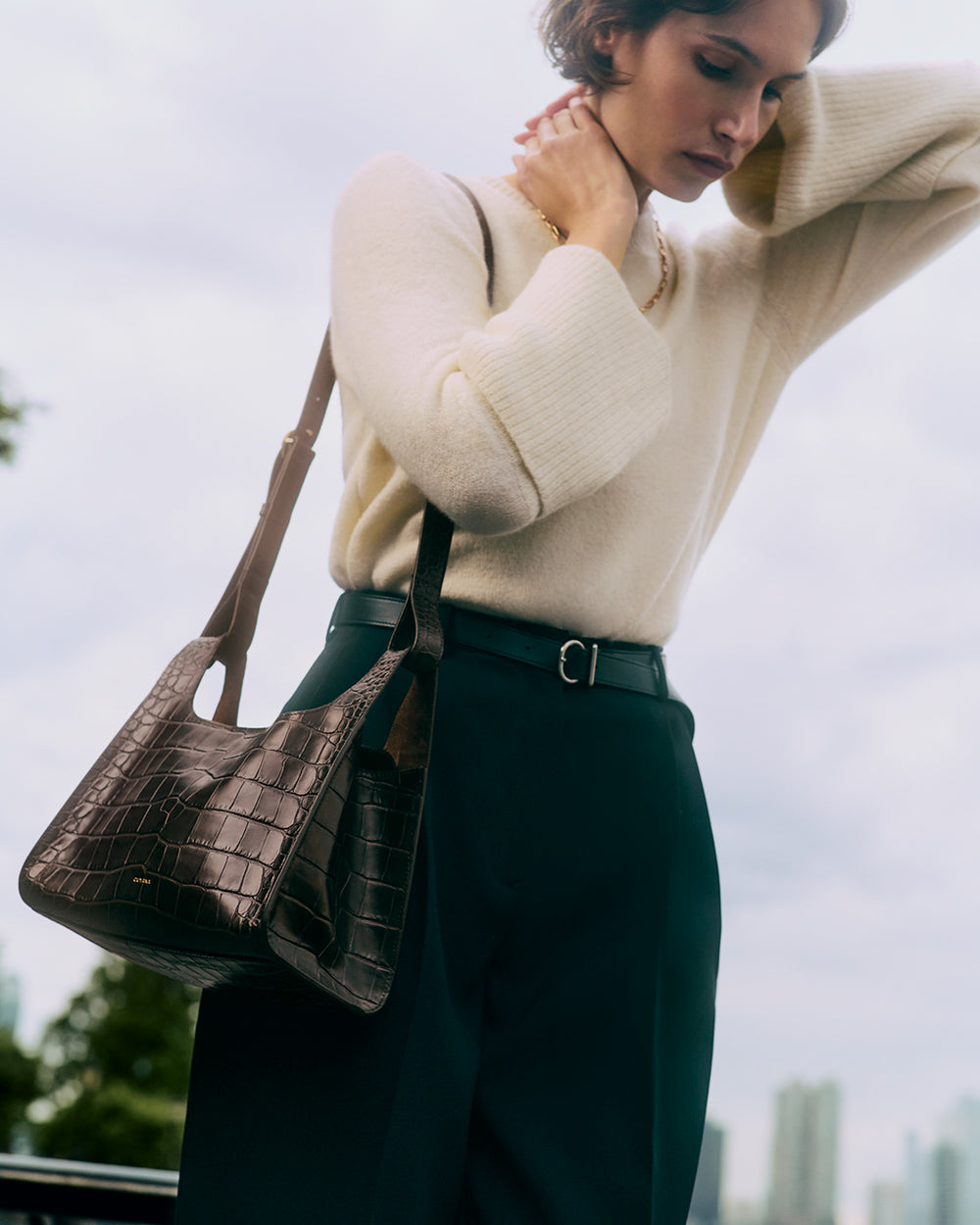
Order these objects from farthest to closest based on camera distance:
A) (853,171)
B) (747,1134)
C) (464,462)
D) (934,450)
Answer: (934,450) → (747,1134) → (853,171) → (464,462)

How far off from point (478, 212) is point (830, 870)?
25851 millimetres

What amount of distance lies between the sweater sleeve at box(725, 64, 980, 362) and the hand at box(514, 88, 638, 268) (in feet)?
0.58

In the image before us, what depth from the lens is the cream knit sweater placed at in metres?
0.69

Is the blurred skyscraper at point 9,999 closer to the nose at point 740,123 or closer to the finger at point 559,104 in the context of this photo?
the finger at point 559,104

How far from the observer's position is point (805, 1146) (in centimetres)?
744

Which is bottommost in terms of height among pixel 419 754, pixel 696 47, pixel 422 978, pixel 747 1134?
pixel 747 1134

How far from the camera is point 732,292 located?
0.98m

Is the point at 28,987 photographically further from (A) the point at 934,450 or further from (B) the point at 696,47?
(A) the point at 934,450

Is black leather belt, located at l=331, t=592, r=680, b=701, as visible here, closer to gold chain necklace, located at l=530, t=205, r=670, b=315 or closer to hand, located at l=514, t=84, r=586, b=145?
gold chain necklace, located at l=530, t=205, r=670, b=315

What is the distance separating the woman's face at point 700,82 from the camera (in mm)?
822

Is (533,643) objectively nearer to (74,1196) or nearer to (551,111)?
(551,111)

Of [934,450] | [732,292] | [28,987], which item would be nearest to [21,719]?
[28,987]

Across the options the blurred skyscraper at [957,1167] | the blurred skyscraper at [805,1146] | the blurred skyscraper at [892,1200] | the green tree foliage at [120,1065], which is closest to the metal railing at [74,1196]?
the blurred skyscraper at [957,1167]

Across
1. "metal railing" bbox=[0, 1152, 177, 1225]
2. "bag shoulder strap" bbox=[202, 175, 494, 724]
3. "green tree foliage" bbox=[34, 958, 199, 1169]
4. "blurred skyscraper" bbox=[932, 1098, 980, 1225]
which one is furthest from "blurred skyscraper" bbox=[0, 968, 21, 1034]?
"bag shoulder strap" bbox=[202, 175, 494, 724]
